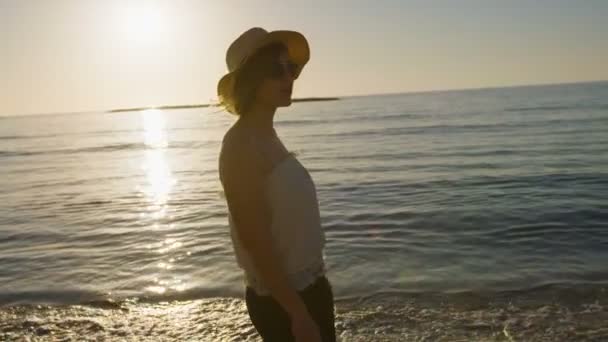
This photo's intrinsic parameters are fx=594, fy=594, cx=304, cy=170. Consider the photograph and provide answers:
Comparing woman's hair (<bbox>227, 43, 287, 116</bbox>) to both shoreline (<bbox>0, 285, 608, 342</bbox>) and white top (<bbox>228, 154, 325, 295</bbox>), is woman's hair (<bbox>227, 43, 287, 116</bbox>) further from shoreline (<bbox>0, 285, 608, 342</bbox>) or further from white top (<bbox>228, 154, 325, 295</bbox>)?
shoreline (<bbox>0, 285, 608, 342</bbox>)

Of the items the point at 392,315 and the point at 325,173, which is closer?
the point at 392,315

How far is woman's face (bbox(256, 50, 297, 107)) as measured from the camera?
2576 millimetres

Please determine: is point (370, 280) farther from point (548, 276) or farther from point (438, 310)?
point (548, 276)

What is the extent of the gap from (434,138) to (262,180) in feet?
115

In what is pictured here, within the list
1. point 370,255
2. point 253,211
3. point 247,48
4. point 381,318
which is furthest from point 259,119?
point 370,255

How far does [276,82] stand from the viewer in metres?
2.60

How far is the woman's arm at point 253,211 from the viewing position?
236 cm

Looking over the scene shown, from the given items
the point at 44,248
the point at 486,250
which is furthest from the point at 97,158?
the point at 486,250

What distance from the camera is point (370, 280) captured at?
8.40 metres

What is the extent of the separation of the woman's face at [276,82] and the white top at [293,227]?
0.86 ft

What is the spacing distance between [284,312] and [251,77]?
1041mm

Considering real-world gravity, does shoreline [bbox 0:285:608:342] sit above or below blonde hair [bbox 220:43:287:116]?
below

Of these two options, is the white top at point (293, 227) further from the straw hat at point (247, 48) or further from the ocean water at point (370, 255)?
the straw hat at point (247, 48)

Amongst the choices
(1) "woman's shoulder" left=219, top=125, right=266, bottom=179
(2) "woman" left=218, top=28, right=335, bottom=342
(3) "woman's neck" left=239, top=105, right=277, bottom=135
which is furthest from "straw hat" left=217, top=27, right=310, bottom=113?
(1) "woman's shoulder" left=219, top=125, right=266, bottom=179
